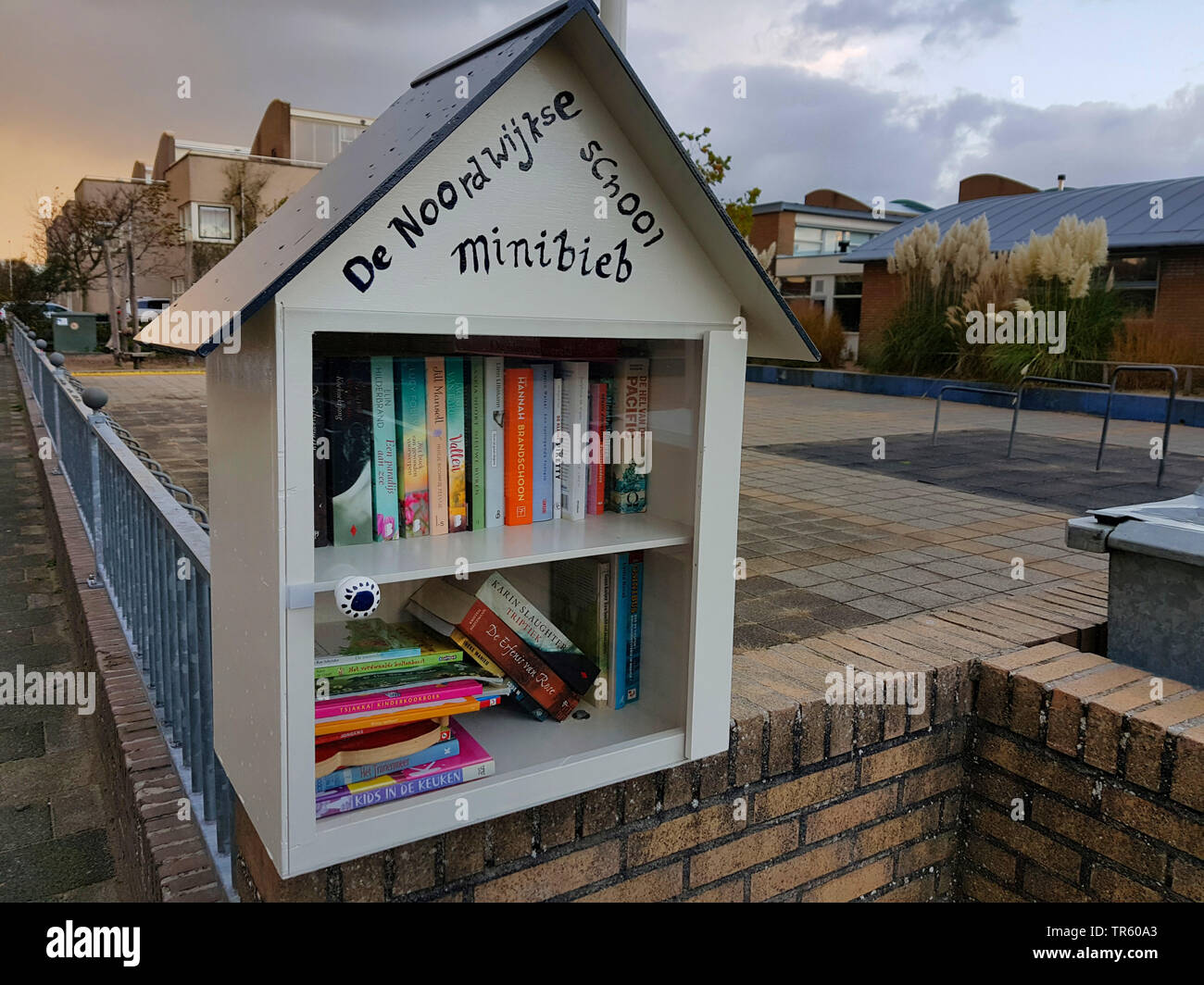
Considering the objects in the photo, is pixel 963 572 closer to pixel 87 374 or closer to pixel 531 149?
pixel 531 149

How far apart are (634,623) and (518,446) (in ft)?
1.76

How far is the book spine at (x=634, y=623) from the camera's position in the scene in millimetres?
2236

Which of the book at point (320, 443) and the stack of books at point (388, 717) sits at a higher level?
the book at point (320, 443)

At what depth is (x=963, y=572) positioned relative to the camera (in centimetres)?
425

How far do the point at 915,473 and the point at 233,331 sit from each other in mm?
6780

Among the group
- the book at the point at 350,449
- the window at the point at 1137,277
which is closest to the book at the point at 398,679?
the book at the point at 350,449

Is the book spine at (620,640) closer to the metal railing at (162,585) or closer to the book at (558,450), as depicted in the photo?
the book at (558,450)

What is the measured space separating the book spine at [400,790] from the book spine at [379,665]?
207 mm

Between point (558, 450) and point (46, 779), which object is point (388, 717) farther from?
point (46, 779)

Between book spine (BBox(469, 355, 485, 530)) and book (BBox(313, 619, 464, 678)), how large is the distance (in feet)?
0.89

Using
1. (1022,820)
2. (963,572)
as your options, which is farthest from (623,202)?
(963,572)

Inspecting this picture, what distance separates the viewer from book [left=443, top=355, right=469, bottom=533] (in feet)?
6.15

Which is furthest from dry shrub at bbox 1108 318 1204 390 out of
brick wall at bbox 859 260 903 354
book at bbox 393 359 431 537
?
book at bbox 393 359 431 537
